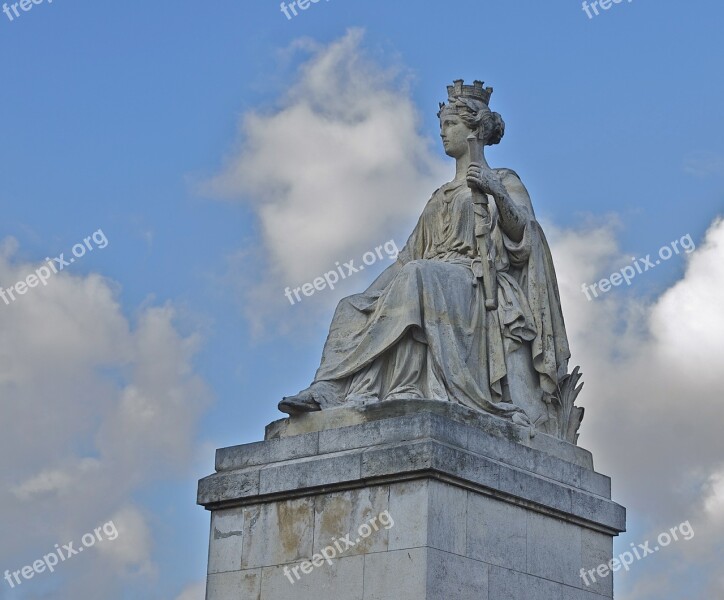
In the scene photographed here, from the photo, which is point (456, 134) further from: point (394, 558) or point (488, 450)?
point (394, 558)

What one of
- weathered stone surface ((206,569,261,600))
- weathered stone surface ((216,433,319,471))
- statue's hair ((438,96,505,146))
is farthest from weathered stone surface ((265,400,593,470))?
statue's hair ((438,96,505,146))

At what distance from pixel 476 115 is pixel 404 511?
4.60 metres

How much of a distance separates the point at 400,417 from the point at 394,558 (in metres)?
1.23

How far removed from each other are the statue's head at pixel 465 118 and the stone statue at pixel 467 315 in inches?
0.5

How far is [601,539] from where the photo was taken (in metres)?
14.0

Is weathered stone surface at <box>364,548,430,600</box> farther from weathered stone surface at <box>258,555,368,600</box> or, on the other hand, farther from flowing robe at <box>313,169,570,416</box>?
flowing robe at <box>313,169,570,416</box>

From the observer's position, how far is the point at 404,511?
12.4 meters

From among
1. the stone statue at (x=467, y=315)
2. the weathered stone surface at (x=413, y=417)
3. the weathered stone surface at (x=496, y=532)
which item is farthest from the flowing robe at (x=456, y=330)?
the weathered stone surface at (x=496, y=532)

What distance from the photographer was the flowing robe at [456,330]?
13.7 m

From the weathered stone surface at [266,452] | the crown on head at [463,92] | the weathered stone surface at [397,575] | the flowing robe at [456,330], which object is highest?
the crown on head at [463,92]

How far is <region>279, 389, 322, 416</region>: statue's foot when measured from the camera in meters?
13.6

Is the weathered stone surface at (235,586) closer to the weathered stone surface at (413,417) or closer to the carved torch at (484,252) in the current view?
the weathered stone surface at (413,417)

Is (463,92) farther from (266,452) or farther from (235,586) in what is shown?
(235,586)

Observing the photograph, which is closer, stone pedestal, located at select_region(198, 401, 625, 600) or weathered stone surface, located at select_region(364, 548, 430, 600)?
weathered stone surface, located at select_region(364, 548, 430, 600)
